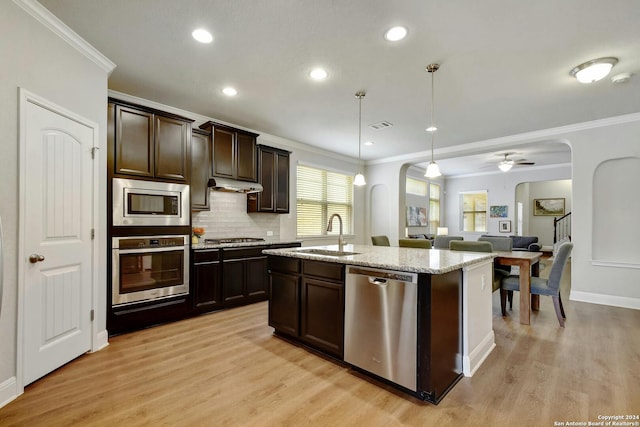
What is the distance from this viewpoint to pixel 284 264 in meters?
3.05

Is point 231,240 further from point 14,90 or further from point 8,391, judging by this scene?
A: point 14,90

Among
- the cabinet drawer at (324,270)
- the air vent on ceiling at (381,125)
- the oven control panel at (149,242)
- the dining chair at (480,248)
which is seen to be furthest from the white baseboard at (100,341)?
the air vent on ceiling at (381,125)

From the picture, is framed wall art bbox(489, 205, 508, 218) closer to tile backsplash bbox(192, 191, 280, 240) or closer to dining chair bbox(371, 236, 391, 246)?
dining chair bbox(371, 236, 391, 246)

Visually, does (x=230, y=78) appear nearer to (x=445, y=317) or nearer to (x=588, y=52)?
(x=445, y=317)

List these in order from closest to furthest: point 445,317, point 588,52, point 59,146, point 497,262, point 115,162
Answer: point 445,317 → point 59,146 → point 588,52 → point 115,162 → point 497,262

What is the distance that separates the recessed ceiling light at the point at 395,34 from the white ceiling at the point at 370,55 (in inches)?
2.3

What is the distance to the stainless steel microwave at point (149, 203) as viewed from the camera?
313 centimetres

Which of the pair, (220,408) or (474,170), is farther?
(474,170)

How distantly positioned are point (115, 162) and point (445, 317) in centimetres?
344

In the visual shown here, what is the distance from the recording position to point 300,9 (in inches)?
87.0

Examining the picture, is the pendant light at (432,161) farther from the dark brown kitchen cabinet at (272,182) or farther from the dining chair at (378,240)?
the dark brown kitchen cabinet at (272,182)

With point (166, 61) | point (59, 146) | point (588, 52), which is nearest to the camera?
point (59, 146)

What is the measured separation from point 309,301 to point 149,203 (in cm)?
211

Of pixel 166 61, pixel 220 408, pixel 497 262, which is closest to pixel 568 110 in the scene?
pixel 497 262
